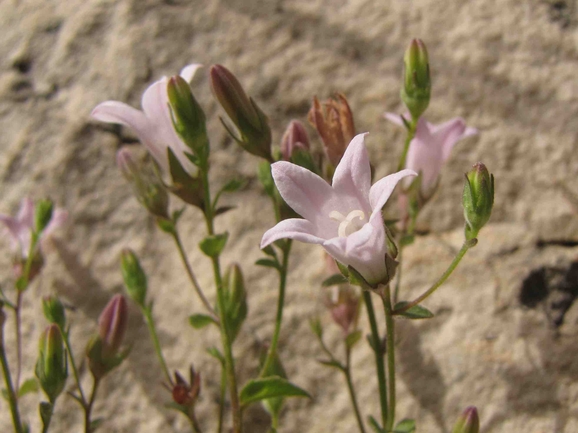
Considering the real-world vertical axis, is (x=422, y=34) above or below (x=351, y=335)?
above

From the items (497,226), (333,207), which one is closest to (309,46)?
(497,226)

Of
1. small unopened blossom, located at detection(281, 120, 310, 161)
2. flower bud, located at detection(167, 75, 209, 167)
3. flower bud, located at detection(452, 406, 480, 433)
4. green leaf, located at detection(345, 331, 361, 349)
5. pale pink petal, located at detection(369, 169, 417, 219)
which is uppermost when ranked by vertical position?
flower bud, located at detection(167, 75, 209, 167)

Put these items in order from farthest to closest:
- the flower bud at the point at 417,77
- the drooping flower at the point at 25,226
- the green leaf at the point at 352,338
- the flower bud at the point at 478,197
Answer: the drooping flower at the point at 25,226, the green leaf at the point at 352,338, the flower bud at the point at 417,77, the flower bud at the point at 478,197

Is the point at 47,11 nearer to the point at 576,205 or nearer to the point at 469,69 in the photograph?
the point at 469,69

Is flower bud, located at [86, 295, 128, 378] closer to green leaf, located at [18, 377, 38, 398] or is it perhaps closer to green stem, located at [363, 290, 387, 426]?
green leaf, located at [18, 377, 38, 398]

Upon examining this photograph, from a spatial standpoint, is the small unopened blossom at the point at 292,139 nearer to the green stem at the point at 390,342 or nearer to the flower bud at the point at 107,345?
the green stem at the point at 390,342

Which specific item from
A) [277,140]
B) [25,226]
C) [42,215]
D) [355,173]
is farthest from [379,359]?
[25,226]

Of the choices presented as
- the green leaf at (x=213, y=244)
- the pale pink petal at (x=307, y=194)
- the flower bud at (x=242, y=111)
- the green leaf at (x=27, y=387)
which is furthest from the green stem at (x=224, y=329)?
the green leaf at (x=27, y=387)

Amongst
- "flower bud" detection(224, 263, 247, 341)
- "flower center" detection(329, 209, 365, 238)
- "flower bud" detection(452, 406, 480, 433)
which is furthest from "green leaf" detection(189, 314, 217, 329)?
"flower bud" detection(452, 406, 480, 433)
